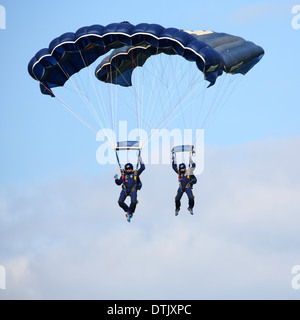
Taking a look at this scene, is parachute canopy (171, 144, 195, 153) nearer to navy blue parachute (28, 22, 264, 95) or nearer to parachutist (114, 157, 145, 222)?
parachutist (114, 157, 145, 222)

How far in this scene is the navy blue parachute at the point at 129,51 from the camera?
42.8m

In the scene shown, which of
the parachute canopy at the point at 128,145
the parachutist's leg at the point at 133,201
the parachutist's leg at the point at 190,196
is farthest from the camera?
→ the parachutist's leg at the point at 190,196

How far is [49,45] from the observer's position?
145 ft

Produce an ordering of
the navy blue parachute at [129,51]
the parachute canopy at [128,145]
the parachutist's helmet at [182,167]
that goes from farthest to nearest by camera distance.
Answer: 1. the parachutist's helmet at [182,167]
2. the parachute canopy at [128,145]
3. the navy blue parachute at [129,51]

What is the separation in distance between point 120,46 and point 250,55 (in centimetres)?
578

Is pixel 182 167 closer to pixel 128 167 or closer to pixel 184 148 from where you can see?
pixel 184 148

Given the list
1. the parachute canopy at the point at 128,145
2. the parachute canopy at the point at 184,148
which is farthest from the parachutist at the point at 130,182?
the parachute canopy at the point at 184,148

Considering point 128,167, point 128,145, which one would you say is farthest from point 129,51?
point 128,167

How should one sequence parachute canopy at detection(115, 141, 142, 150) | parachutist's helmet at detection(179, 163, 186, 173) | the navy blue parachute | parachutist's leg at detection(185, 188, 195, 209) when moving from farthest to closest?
1. parachutist's leg at detection(185, 188, 195, 209)
2. parachutist's helmet at detection(179, 163, 186, 173)
3. parachute canopy at detection(115, 141, 142, 150)
4. the navy blue parachute

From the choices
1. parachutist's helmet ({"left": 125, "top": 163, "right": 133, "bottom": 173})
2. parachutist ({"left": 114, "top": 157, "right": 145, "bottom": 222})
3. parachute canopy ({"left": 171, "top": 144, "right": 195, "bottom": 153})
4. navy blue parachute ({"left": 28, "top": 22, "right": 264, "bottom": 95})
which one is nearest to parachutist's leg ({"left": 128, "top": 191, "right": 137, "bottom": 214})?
parachutist ({"left": 114, "top": 157, "right": 145, "bottom": 222})

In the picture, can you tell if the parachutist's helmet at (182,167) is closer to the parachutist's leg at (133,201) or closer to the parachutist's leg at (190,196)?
the parachutist's leg at (190,196)

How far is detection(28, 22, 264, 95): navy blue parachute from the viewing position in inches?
1686
